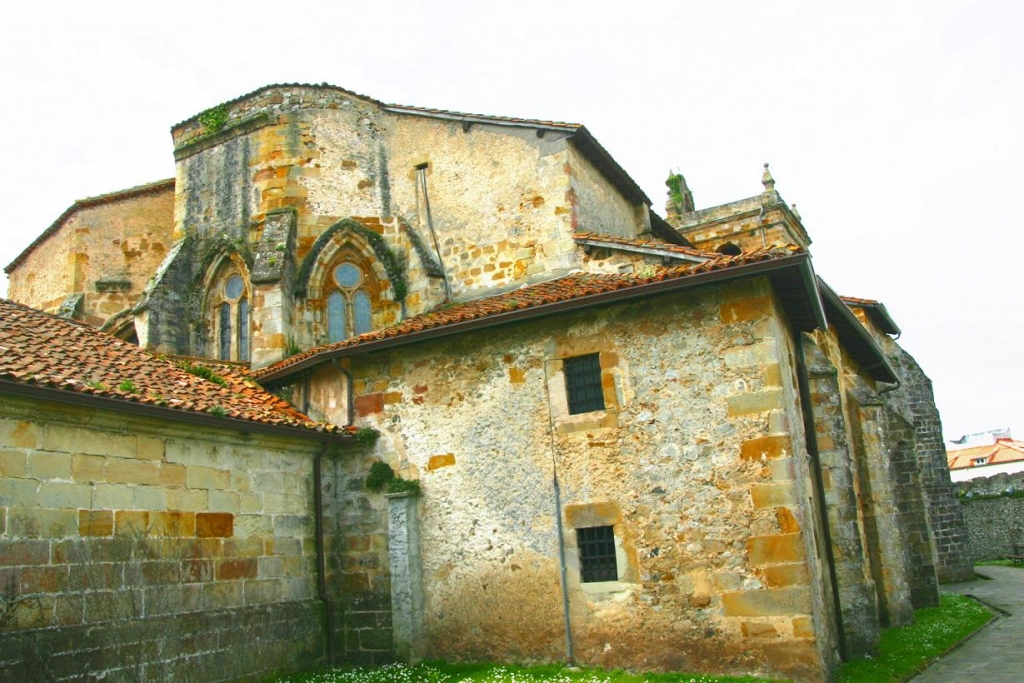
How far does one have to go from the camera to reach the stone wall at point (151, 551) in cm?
871

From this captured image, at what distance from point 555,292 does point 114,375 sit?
226 inches

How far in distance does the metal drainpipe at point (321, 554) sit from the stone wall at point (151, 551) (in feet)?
0.31

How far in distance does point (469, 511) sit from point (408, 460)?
1287mm

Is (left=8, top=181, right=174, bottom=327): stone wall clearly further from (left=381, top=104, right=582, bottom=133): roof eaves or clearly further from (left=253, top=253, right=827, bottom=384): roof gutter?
(left=253, top=253, right=827, bottom=384): roof gutter

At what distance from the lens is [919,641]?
13.1 metres

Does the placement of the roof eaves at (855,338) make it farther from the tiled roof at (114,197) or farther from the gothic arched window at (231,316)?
the tiled roof at (114,197)

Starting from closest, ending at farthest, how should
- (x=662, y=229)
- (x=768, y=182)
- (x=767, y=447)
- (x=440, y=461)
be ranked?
(x=767, y=447), (x=440, y=461), (x=662, y=229), (x=768, y=182)

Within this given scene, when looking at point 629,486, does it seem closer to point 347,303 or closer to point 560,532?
point 560,532

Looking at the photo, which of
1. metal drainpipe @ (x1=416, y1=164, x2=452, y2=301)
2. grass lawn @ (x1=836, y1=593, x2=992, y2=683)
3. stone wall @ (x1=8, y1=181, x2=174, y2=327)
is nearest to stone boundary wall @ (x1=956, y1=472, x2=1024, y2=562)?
grass lawn @ (x1=836, y1=593, x2=992, y2=683)

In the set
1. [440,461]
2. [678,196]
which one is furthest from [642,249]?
[678,196]

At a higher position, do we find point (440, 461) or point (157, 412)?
point (157, 412)

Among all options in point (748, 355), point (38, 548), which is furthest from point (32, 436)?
point (748, 355)

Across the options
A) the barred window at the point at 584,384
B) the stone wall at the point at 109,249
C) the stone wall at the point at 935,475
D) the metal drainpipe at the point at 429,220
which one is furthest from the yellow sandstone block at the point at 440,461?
the stone wall at the point at 935,475

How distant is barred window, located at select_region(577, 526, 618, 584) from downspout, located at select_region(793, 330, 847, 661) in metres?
2.97
